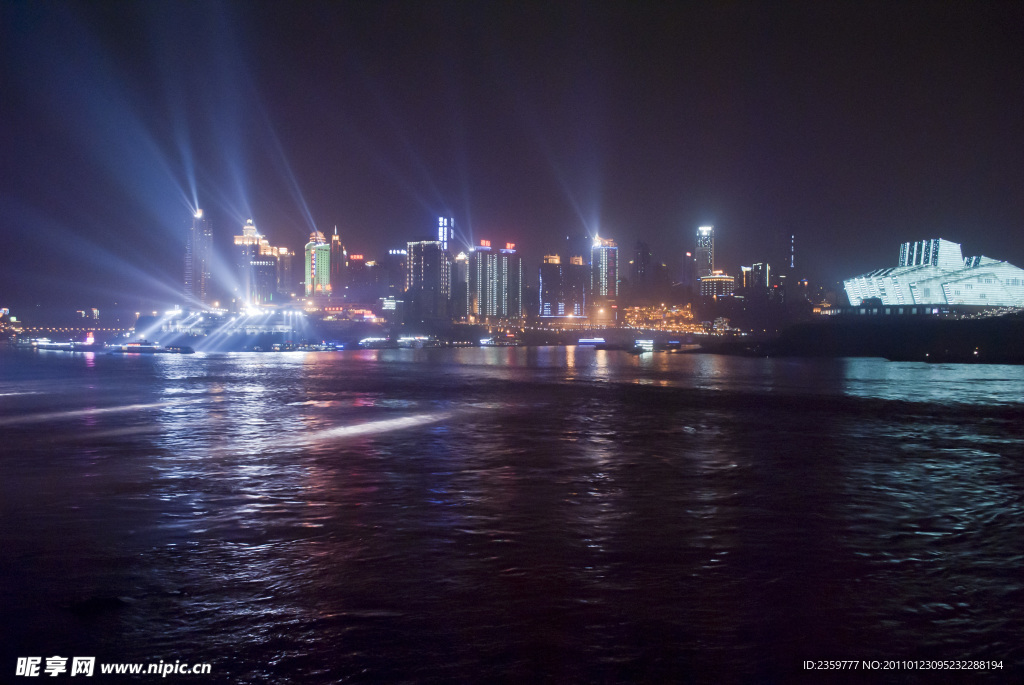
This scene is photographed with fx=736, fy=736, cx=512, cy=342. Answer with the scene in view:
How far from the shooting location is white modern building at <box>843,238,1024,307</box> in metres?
100

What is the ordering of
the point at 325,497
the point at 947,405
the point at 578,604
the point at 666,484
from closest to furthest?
1. the point at 578,604
2. the point at 325,497
3. the point at 666,484
4. the point at 947,405

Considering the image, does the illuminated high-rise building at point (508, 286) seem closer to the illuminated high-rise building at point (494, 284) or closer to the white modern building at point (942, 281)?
the illuminated high-rise building at point (494, 284)

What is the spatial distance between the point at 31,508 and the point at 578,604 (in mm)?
6368

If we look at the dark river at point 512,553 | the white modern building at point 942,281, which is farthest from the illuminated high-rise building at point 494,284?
the dark river at point 512,553

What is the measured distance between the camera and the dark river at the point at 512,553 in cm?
434

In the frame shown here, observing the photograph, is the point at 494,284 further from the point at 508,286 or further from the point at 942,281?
the point at 942,281

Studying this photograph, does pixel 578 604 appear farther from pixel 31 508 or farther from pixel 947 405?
pixel 947 405

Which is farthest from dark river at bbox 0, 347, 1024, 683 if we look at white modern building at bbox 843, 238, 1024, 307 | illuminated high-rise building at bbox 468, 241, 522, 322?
illuminated high-rise building at bbox 468, 241, 522, 322

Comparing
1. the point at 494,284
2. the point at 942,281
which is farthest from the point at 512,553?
the point at 494,284

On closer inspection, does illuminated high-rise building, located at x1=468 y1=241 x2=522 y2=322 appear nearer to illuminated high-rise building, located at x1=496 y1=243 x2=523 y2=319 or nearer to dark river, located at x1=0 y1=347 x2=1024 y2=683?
A: illuminated high-rise building, located at x1=496 y1=243 x2=523 y2=319

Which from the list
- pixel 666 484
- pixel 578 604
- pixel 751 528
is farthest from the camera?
pixel 666 484

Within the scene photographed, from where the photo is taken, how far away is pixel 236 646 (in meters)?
4.39

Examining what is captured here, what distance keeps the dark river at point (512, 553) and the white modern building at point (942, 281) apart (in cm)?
10191

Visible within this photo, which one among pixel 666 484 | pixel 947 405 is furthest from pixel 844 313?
pixel 666 484
